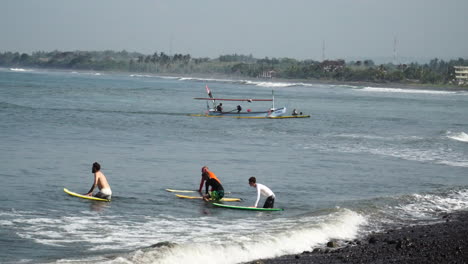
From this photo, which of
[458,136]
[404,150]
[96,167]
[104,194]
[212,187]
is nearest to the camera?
[96,167]

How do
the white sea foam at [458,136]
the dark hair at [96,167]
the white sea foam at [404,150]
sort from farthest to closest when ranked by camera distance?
the white sea foam at [458,136]
the white sea foam at [404,150]
the dark hair at [96,167]

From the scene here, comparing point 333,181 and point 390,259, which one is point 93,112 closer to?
point 333,181

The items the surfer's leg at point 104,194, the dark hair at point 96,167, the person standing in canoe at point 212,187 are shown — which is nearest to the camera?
the dark hair at point 96,167

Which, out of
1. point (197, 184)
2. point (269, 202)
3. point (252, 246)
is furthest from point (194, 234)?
point (197, 184)

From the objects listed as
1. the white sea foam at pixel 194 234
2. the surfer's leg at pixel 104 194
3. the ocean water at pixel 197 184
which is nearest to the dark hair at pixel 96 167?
the surfer's leg at pixel 104 194

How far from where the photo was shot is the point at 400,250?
52.8 feet

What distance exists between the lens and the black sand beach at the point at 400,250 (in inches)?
599

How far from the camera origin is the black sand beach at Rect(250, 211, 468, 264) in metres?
15.2

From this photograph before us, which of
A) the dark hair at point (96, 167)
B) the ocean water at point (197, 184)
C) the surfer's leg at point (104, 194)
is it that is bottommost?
the ocean water at point (197, 184)

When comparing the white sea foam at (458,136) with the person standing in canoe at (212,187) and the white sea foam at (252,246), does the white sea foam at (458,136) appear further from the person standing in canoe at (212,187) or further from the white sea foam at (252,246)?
the white sea foam at (252,246)

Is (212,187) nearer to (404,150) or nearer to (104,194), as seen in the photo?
(104,194)

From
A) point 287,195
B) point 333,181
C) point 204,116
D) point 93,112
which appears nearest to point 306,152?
point 333,181

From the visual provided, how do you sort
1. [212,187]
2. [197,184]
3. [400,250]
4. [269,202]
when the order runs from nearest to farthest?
[400,250] → [269,202] → [212,187] → [197,184]

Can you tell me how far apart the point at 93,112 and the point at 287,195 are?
4382 cm
